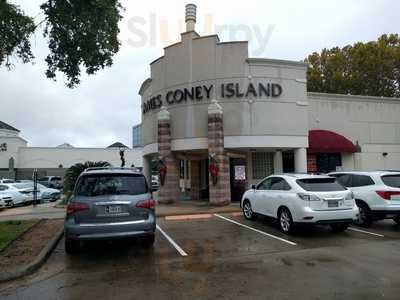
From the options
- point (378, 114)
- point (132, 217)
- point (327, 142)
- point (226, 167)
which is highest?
point (378, 114)

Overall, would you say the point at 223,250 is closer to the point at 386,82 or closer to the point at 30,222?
the point at 30,222

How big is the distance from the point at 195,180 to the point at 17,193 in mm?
10655

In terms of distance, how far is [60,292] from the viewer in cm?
618

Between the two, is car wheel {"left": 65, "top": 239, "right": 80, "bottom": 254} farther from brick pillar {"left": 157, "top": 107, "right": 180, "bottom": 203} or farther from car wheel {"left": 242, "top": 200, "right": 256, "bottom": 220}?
brick pillar {"left": 157, "top": 107, "right": 180, "bottom": 203}

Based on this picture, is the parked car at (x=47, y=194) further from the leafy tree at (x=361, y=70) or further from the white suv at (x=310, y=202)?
the leafy tree at (x=361, y=70)

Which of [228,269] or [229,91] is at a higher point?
[229,91]

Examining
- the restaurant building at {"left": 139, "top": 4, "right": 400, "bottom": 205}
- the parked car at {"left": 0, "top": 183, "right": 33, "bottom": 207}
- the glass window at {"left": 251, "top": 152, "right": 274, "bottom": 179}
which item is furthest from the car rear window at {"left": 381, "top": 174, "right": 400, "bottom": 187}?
the parked car at {"left": 0, "top": 183, "right": 33, "bottom": 207}

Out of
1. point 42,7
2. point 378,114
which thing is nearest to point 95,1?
point 42,7

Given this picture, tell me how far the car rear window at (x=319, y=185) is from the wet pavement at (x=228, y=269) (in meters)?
1.25

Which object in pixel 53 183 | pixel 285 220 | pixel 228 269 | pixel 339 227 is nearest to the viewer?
pixel 228 269

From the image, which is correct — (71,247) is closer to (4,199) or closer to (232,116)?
(232,116)

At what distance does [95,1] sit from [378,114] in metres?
19.4

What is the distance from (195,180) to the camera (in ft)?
77.4

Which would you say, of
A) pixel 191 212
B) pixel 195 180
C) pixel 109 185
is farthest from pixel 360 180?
pixel 195 180
